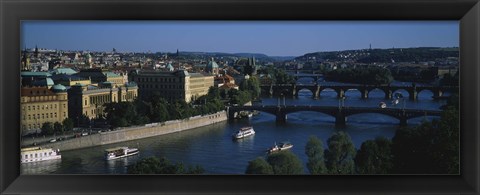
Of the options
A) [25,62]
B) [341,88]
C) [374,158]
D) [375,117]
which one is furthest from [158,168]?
[375,117]

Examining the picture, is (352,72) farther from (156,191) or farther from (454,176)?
(156,191)

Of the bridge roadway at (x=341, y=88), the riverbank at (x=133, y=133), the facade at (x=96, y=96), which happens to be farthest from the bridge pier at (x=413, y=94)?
the facade at (x=96, y=96)

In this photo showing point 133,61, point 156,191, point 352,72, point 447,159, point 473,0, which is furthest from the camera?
point 352,72

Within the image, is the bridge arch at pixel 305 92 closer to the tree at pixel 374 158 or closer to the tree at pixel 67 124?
the tree at pixel 374 158

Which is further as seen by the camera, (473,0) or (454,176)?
(454,176)

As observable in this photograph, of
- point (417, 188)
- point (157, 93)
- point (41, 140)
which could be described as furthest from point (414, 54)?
point (41, 140)
